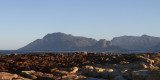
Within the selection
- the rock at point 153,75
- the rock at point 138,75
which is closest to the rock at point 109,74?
the rock at point 138,75

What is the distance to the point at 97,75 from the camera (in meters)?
9.92

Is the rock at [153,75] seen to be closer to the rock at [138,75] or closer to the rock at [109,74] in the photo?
the rock at [138,75]

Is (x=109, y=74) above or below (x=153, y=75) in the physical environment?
below

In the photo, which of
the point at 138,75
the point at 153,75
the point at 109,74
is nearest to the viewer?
the point at 153,75

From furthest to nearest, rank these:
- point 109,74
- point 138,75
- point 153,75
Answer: point 109,74 → point 138,75 → point 153,75

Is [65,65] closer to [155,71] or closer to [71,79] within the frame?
[71,79]

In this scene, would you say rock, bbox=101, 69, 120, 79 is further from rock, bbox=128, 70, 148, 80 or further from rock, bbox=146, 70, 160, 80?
rock, bbox=146, 70, 160, 80

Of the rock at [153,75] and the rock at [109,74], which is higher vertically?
the rock at [153,75]

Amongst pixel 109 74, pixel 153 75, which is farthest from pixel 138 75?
pixel 109 74

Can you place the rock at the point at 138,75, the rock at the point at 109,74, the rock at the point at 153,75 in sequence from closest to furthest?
the rock at the point at 153,75, the rock at the point at 138,75, the rock at the point at 109,74

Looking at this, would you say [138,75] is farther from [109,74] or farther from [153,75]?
[109,74]

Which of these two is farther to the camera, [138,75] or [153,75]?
[138,75]

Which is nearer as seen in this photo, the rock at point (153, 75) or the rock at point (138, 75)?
the rock at point (153, 75)

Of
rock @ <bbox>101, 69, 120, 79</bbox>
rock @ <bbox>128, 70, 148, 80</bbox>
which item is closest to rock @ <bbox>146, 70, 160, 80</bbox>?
rock @ <bbox>128, 70, 148, 80</bbox>
